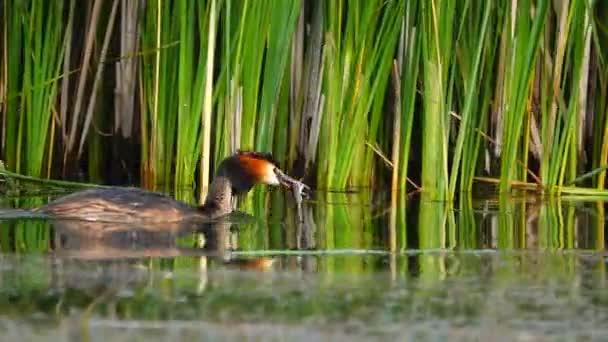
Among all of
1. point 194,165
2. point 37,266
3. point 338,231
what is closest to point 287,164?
point 194,165

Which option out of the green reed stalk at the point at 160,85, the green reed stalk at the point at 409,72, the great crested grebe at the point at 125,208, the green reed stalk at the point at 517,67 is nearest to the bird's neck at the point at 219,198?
the great crested grebe at the point at 125,208

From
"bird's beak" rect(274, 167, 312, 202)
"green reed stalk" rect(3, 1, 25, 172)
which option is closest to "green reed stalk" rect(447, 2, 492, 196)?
"bird's beak" rect(274, 167, 312, 202)

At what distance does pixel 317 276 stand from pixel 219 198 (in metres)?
2.56

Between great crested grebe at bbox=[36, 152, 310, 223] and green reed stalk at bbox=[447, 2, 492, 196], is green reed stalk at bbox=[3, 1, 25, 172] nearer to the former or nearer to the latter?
great crested grebe at bbox=[36, 152, 310, 223]

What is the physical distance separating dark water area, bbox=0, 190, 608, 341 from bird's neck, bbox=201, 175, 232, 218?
151 millimetres

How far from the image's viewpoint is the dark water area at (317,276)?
541cm

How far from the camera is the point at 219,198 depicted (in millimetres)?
8961

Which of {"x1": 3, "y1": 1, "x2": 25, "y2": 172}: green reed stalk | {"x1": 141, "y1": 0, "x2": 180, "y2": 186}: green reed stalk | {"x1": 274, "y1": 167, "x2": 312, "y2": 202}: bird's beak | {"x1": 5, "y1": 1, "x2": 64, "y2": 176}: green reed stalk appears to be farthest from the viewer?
{"x1": 3, "y1": 1, "x2": 25, "y2": 172}: green reed stalk

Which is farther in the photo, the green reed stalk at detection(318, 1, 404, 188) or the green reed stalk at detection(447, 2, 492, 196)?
the green reed stalk at detection(318, 1, 404, 188)

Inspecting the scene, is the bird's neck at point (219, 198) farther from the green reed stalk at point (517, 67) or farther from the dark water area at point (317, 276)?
the green reed stalk at point (517, 67)

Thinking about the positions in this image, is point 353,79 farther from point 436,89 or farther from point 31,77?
point 31,77

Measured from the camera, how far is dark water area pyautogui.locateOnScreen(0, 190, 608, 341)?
17.7ft

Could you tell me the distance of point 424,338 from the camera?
5.24m

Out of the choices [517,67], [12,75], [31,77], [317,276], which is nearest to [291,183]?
[517,67]
